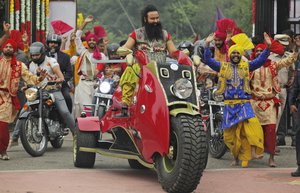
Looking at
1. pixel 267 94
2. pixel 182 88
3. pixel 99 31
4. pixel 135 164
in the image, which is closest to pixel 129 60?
pixel 182 88

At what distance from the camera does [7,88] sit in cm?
1508

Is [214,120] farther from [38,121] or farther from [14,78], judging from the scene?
[14,78]

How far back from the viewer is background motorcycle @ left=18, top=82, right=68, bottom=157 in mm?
15328

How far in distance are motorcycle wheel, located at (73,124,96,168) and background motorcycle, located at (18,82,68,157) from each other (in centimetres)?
153

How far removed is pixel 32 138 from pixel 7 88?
0.87 meters

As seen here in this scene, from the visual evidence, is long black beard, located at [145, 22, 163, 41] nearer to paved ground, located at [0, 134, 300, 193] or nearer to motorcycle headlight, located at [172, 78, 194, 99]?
motorcycle headlight, located at [172, 78, 194, 99]

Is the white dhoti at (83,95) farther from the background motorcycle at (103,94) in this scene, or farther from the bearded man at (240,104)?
the bearded man at (240,104)

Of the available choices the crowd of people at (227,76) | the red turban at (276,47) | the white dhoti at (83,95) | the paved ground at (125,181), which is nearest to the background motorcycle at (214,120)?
the crowd of people at (227,76)

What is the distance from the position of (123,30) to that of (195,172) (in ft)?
225

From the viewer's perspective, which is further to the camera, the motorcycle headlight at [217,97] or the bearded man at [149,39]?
the motorcycle headlight at [217,97]

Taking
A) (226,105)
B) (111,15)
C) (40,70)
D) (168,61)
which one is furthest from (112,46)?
(111,15)

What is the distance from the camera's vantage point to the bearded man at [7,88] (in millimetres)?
14992

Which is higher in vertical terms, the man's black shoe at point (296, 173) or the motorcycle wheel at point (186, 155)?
the motorcycle wheel at point (186, 155)

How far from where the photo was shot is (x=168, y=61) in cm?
1262
